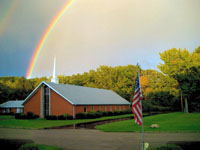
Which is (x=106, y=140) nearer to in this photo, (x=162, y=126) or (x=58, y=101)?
(x=162, y=126)

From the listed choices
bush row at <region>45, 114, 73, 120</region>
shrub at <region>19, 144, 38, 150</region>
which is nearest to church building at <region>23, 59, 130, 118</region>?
bush row at <region>45, 114, 73, 120</region>

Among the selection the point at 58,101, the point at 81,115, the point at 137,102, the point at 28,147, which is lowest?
the point at 81,115

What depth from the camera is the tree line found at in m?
48.2

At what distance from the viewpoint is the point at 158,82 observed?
66.7m

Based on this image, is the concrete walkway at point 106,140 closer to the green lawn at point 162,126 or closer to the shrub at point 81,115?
the green lawn at point 162,126

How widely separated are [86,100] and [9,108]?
3344 cm

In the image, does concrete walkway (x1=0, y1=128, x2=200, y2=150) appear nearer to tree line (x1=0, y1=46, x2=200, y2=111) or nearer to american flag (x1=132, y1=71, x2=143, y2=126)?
american flag (x1=132, y1=71, x2=143, y2=126)

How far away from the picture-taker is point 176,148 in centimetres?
875

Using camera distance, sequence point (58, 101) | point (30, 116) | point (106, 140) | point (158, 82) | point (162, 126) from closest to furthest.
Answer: point (106, 140) < point (162, 126) < point (30, 116) < point (58, 101) < point (158, 82)

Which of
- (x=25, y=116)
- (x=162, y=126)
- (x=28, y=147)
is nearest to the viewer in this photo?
(x=28, y=147)

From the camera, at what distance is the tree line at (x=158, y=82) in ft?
158

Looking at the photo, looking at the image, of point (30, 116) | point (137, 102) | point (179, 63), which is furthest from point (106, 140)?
point (179, 63)

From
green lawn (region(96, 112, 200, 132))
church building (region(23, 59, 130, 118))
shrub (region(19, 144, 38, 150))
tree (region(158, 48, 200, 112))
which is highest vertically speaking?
tree (region(158, 48, 200, 112))

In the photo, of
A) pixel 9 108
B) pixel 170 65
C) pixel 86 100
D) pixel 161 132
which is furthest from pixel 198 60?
pixel 9 108
